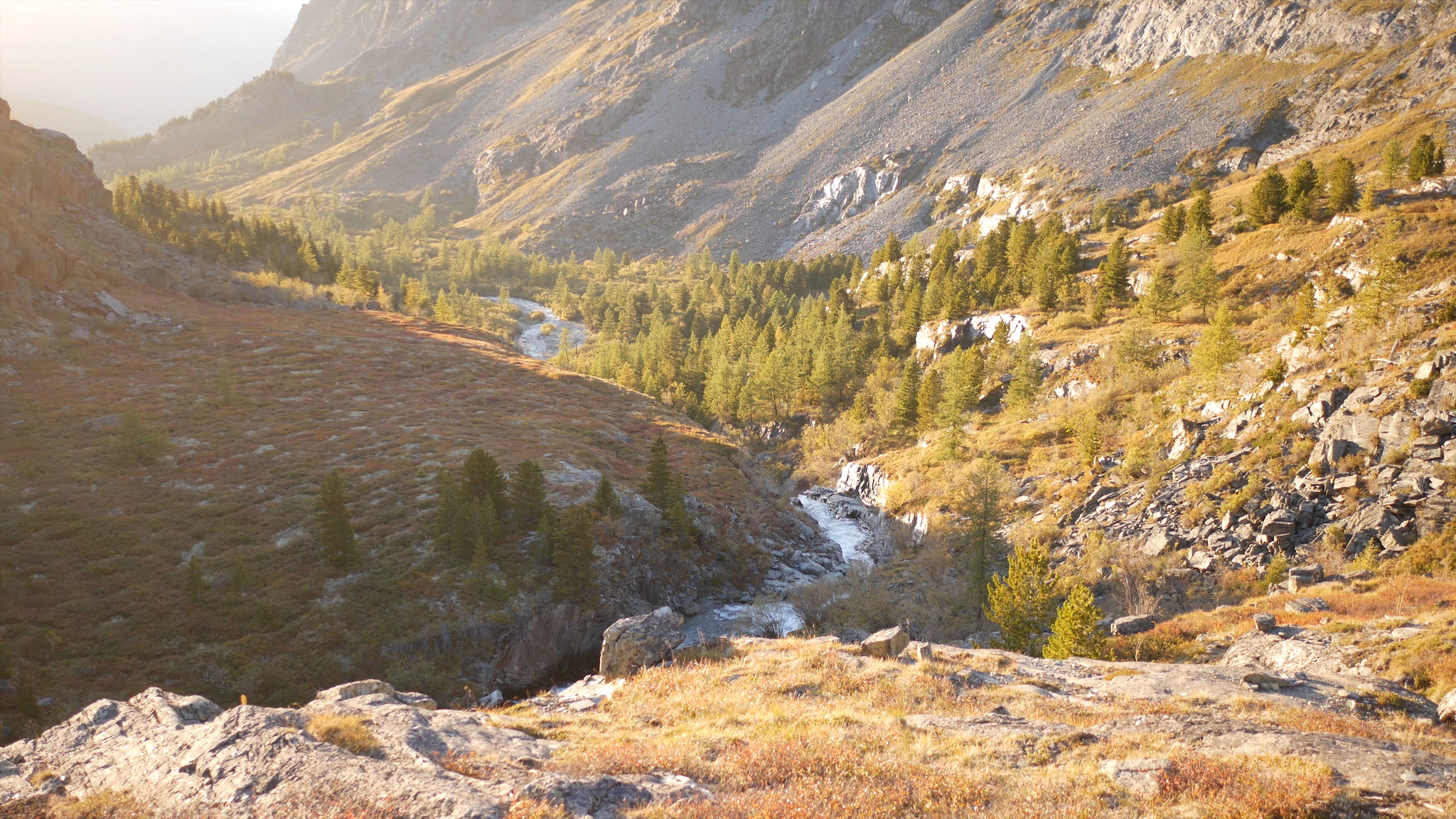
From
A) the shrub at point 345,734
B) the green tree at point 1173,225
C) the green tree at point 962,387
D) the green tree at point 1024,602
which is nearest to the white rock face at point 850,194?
the green tree at point 1173,225

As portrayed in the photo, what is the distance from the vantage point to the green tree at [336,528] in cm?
2647

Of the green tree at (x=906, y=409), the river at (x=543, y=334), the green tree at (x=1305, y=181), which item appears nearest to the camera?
the green tree at (x=1305, y=181)

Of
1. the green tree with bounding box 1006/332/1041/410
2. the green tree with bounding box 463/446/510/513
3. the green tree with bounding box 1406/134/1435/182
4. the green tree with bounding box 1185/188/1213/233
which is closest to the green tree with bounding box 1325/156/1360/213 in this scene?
the green tree with bounding box 1406/134/1435/182

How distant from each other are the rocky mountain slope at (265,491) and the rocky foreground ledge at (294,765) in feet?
28.5

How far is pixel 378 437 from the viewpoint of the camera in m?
40.4

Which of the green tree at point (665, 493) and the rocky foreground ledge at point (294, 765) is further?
the green tree at point (665, 493)

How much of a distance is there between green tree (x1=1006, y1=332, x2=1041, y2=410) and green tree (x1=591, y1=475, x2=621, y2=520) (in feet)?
133

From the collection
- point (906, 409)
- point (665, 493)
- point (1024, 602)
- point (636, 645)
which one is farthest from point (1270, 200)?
point (636, 645)

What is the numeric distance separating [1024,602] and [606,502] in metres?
21.1

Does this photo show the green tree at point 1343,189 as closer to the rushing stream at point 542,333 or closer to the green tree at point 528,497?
the green tree at point 528,497

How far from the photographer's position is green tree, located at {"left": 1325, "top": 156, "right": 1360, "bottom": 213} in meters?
53.0

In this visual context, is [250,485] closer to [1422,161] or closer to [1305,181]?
[1305,181]

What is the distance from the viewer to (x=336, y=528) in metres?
26.8

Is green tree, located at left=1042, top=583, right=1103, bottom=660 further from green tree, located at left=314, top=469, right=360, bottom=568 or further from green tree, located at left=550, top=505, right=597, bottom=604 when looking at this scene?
green tree, located at left=314, top=469, right=360, bottom=568
